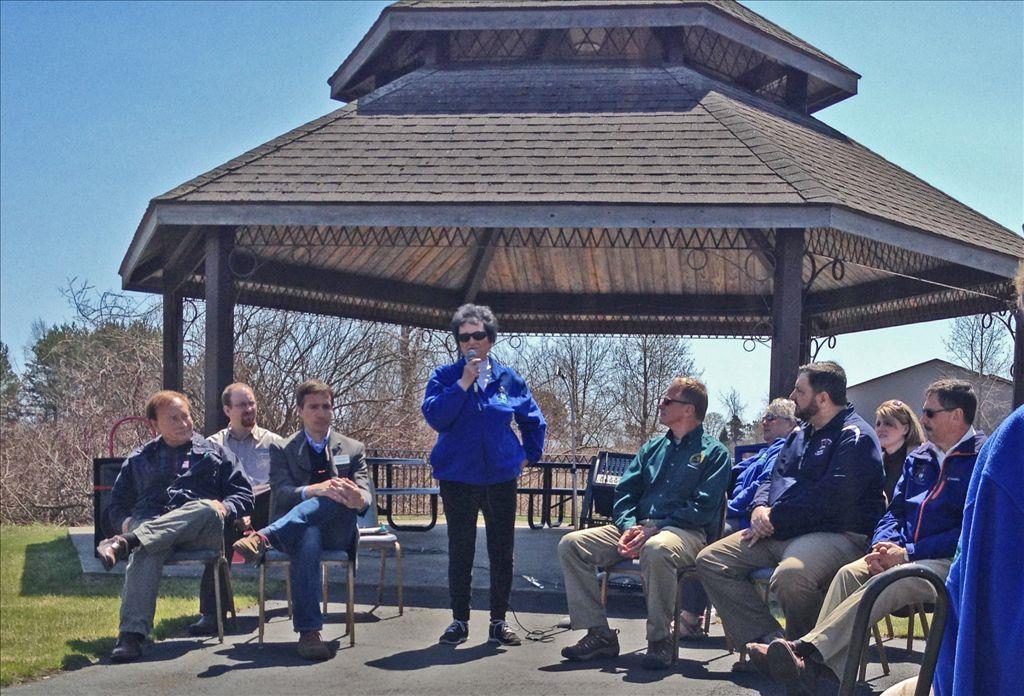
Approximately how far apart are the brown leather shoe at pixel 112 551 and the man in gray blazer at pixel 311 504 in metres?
0.62

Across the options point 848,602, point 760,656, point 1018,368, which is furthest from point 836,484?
point 1018,368

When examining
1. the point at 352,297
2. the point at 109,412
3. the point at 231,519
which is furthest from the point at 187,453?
the point at 109,412

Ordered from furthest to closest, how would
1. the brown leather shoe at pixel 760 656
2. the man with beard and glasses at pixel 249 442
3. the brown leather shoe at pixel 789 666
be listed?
the man with beard and glasses at pixel 249 442 < the brown leather shoe at pixel 760 656 < the brown leather shoe at pixel 789 666

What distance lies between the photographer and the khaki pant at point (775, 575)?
6.05 meters

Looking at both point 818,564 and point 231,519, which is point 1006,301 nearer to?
point 818,564

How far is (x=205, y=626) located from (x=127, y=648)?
2.77 feet

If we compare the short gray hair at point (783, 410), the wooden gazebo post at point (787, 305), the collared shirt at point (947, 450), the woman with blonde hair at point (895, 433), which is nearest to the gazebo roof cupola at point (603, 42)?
the wooden gazebo post at point (787, 305)

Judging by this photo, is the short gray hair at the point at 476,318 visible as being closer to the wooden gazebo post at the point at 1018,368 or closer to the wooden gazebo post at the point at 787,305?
the wooden gazebo post at the point at 787,305

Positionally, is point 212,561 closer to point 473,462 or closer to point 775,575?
point 473,462

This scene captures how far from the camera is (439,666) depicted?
21.4ft

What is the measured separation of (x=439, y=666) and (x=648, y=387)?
91.6 ft

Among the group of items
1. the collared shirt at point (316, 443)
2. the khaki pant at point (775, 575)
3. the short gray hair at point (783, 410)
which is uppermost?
the short gray hair at point (783, 410)

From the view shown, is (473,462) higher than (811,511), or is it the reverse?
(473,462)

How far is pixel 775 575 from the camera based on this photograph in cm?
607
